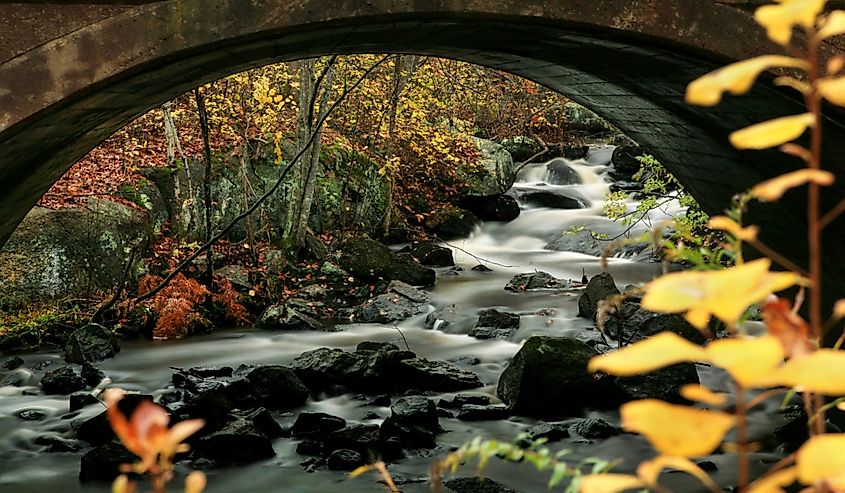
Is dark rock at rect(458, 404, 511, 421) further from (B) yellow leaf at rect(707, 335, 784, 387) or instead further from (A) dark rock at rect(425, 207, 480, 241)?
(A) dark rock at rect(425, 207, 480, 241)

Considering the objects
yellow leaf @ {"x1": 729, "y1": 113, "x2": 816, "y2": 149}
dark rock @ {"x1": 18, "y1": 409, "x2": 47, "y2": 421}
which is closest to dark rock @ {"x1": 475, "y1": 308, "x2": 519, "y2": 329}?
dark rock @ {"x1": 18, "y1": 409, "x2": 47, "y2": 421}

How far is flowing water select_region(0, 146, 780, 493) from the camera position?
6227 millimetres

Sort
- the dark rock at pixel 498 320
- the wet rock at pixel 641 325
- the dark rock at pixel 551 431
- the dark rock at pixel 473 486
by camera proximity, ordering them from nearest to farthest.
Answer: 1. the dark rock at pixel 473 486
2. the dark rock at pixel 551 431
3. the wet rock at pixel 641 325
4. the dark rock at pixel 498 320

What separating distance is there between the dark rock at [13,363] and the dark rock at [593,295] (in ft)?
21.7

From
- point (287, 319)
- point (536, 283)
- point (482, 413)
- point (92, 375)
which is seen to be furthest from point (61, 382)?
point (536, 283)

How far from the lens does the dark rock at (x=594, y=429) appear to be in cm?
699

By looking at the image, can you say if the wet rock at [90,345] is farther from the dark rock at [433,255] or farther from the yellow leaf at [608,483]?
the yellow leaf at [608,483]

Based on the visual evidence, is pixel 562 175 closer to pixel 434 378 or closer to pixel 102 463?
pixel 434 378

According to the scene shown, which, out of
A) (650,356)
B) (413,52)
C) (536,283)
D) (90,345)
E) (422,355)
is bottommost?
(422,355)

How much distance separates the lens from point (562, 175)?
19.2 meters

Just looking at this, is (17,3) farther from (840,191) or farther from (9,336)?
(9,336)

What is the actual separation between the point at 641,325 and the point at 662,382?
1833mm

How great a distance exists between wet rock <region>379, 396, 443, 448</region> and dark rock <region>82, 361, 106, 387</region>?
3.31 metres

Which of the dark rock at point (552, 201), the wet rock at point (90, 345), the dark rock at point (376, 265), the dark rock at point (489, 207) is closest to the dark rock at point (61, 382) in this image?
the wet rock at point (90, 345)
